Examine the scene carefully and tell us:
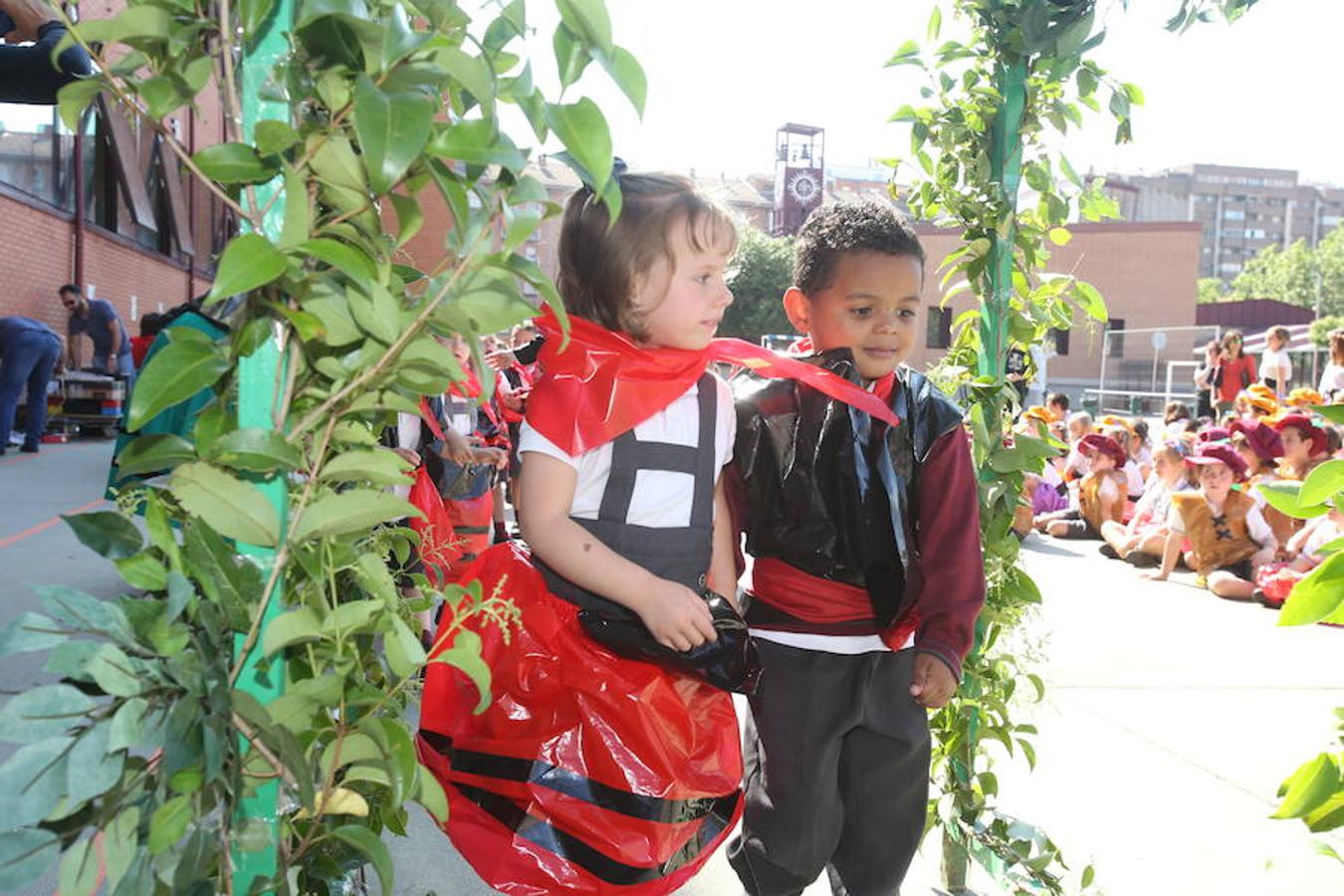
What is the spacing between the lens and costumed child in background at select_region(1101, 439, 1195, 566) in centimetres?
809

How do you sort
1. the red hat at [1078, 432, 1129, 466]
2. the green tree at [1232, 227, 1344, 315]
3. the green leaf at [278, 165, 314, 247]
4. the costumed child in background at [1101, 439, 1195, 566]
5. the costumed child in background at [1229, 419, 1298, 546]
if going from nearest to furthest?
1. the green leaf at [278, 165, 314, 247]
2. the costumed child in background at [1229, 419, 1298, 546]
3. the costumed child in background at [1101, 439, 1195, 566]
4. the red hat at [1078, 432, 1129, 466]
5. the green tree at [1232, 227, 1344, 315]

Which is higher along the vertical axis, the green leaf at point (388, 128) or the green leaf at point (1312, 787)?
the green leaf at point (388, 128)

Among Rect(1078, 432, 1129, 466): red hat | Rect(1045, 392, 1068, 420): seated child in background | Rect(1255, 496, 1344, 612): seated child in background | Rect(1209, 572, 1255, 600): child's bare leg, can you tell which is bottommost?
Rect(1209, 572, 1255, 600): child's bare leg

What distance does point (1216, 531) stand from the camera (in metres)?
7.35

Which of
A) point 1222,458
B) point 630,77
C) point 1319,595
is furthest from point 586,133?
point 1222,458

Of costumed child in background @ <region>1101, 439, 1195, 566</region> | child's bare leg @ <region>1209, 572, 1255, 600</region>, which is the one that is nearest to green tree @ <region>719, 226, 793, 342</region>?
costumed child in background @ <region>1101, 439, 1195, 566</region>

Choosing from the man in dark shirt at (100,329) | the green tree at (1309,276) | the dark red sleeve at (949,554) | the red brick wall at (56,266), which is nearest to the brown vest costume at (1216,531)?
the dark red sleeve at (949,554)

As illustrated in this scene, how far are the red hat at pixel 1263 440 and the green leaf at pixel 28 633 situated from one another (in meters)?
8.00

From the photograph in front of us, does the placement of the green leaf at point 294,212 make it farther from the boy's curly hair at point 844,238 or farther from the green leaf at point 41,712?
the boy's curly hair at point 844,238

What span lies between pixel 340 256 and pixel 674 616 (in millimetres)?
908

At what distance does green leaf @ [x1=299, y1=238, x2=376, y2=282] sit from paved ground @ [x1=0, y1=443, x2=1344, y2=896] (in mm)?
1526

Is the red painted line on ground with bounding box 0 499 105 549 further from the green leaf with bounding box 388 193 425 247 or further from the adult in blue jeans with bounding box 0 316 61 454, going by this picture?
the green leaf with bounding box 388 193 425 247

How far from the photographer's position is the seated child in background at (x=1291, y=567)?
6.52 meters

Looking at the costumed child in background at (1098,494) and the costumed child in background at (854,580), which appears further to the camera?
the costumed child in background at (1098,494)
